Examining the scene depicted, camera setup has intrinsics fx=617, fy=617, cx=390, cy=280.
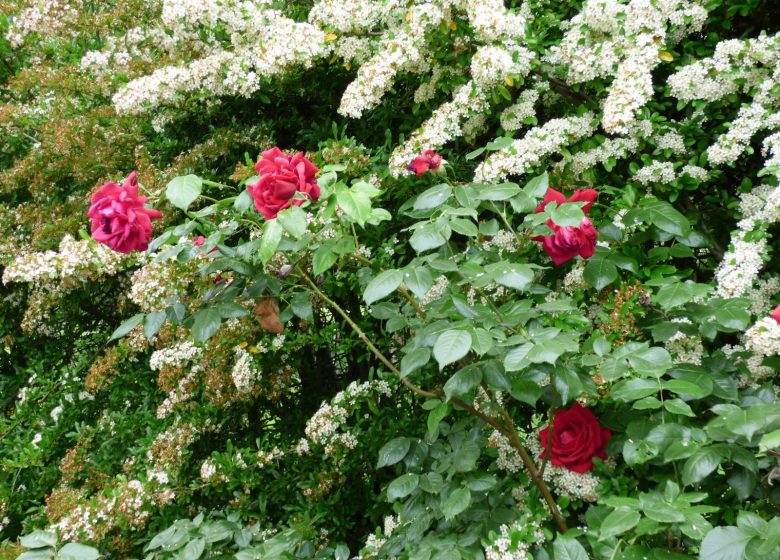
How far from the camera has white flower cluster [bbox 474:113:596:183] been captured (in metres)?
1.61

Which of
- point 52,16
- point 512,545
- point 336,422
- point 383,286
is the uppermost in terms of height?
point 52,16

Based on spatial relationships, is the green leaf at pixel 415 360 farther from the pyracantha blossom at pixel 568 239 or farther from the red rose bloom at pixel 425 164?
the red rose bloom at pixel 425 164

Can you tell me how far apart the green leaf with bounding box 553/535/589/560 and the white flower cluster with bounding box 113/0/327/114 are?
1581 mm

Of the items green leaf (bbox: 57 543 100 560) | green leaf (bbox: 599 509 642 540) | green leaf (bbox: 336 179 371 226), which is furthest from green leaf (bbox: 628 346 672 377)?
green leaf (bbox: 57 543 100 560)

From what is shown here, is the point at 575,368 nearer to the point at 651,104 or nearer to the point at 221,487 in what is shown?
the point at 651,104

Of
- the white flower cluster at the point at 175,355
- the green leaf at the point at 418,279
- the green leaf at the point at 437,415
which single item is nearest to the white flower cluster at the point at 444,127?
the green leaf at the point at 418,279

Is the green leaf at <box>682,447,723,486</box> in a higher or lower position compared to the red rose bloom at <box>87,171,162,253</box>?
lower

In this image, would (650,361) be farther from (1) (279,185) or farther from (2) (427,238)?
(1) (279,185)

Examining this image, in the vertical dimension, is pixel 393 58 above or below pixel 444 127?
above

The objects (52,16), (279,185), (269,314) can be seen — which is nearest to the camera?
(279,185)

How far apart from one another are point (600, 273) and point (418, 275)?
1.68ft

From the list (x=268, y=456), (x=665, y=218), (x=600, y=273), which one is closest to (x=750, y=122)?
(x=665, y=218)

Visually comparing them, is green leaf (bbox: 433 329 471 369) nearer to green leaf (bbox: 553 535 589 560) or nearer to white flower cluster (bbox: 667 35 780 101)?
green leaf (bbox: 553 535 589 560)

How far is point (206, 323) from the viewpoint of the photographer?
4.39ft
